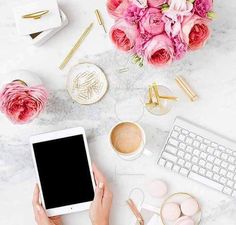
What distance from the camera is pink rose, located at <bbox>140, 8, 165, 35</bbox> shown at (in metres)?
0.89

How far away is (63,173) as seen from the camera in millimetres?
1146

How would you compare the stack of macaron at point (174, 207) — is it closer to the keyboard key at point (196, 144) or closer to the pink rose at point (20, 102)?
the keyboard key at point (196, 144)

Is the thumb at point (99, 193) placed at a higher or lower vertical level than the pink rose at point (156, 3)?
lower

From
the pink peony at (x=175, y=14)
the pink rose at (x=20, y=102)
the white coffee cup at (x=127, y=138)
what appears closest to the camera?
the pink peony at (x=175, y=14)

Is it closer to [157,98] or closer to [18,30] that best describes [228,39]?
[157,98]

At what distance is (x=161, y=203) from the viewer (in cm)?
116

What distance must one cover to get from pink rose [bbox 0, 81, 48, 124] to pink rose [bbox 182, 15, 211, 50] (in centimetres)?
34

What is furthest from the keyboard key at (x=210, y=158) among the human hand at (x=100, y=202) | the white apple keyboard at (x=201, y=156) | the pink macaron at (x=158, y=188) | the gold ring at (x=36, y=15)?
the gold ring at (x=36, y=15)

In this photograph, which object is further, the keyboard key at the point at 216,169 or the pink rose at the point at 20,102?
the keyboard key at the point at 216,169

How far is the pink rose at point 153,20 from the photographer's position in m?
0.89

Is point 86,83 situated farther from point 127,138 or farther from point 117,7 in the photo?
point 117,7

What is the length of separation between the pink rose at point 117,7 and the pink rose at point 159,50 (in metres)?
0.08

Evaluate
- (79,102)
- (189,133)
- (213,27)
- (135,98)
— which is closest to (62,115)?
(79,102)

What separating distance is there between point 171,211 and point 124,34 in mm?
438
